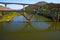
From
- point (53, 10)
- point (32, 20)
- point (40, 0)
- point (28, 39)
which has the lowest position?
point (28, 39)

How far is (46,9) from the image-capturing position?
13.0ft

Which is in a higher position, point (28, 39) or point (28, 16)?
point (28, 16)

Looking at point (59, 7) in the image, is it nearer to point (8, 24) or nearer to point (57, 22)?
point (57, 22)

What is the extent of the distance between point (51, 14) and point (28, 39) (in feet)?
3.58

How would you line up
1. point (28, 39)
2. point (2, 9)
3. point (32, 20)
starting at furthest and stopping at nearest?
point (32, 20), point (2, 9), point (28, 39)

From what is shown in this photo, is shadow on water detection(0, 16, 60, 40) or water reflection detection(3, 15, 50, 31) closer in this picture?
shadow on water detection(0, 16, 60, 40)

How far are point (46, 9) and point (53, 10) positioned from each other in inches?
8.5

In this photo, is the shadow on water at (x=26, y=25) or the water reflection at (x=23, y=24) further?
the water reflection at (x=23, y=24)

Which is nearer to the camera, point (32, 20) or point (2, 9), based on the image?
point (2, 9)

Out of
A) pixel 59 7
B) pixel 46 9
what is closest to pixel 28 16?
pixel 46 9

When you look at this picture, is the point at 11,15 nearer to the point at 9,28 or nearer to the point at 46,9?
the point at 9,28

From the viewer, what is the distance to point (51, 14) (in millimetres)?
4082

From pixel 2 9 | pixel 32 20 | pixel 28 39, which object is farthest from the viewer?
pixel 32 20

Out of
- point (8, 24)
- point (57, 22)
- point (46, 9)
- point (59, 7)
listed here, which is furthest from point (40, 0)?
point (8, 24)
